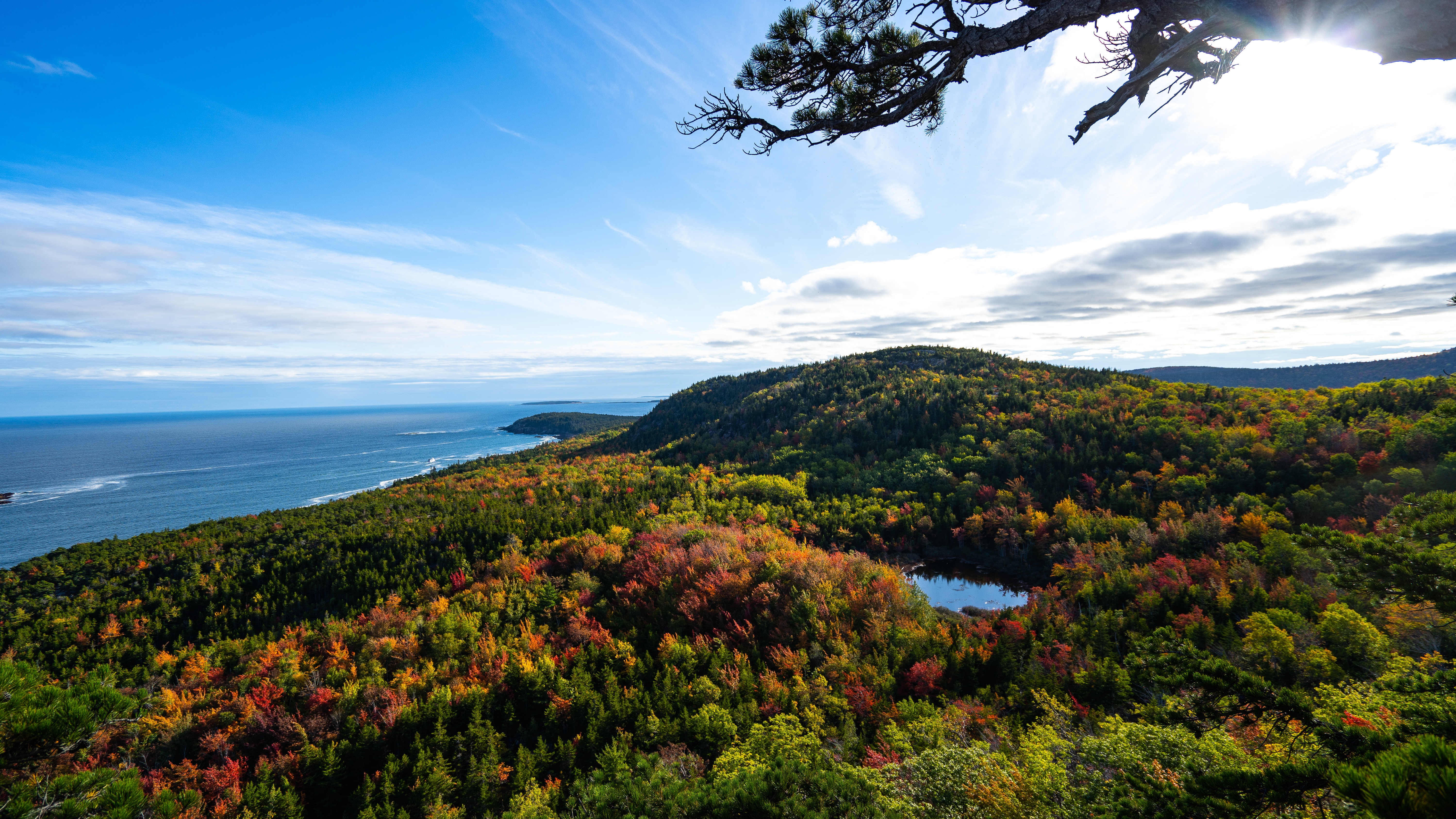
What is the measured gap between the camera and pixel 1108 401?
163 feet

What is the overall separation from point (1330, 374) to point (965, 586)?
141381mm

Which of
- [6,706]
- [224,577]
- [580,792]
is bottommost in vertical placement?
[224,577]

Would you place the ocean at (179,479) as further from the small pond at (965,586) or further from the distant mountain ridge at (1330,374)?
the distant mountain ridge at (1330,374)

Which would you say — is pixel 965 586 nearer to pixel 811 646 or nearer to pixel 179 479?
pixel 811 646

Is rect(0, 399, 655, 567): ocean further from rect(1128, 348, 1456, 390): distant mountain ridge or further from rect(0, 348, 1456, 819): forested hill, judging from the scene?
rect(1128, 348, 1456, 390): distant mountain ridge

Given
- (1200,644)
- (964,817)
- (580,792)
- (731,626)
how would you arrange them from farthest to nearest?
1. (731,626)
2. (1200,644)
3. (580,792)
4. (964,817)

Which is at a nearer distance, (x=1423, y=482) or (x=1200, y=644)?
(x=1200, y=644)

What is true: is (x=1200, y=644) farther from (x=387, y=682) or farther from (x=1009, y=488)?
(x=387, y=682)

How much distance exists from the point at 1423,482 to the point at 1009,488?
20.0 m

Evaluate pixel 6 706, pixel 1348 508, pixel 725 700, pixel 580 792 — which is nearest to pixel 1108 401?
pixel 1348 508

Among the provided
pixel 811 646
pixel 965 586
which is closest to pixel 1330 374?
pixel 965 586

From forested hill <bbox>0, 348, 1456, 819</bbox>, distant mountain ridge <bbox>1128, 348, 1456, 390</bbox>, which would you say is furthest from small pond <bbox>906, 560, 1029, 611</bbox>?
distant mountain ridge <bbox>1128, 348, 1456, 390</bbox>

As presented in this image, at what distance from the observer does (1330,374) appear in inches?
4102

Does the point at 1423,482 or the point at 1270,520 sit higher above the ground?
the point at 1423,482
